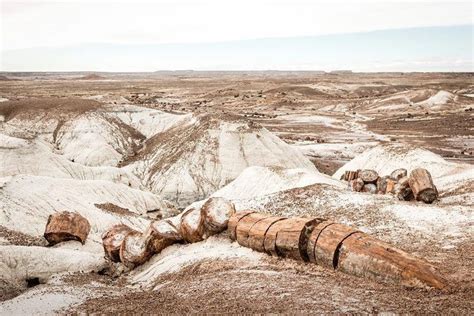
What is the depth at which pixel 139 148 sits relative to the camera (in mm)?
40469

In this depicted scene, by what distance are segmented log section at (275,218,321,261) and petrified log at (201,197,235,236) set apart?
268 cm

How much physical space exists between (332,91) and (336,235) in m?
107

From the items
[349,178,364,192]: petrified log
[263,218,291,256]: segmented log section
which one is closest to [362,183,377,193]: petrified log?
[349,178,364,192]: petrified log

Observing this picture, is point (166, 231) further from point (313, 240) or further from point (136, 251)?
point (313, 240)

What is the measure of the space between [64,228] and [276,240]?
352 inches

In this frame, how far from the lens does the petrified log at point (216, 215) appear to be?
1326 cm

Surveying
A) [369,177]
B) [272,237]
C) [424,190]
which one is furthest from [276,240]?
[369,177]

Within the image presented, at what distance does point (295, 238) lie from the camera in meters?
10.5

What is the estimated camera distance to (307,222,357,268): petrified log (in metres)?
9.87

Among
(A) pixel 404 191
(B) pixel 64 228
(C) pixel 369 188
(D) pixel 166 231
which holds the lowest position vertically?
(B) pixel 64 228

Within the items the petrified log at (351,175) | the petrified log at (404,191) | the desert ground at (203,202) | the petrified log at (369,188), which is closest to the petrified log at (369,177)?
the petrified log at (369,188)

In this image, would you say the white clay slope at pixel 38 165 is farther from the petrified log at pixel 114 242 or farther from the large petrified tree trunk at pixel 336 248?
the large petrified tree trunk at pixel 336 248

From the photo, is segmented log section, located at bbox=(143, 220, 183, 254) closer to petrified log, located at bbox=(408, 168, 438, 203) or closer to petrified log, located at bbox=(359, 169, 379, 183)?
petrified log, located at bbox=(408, 168, 438, 203)

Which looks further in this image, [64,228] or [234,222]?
[64,228]
